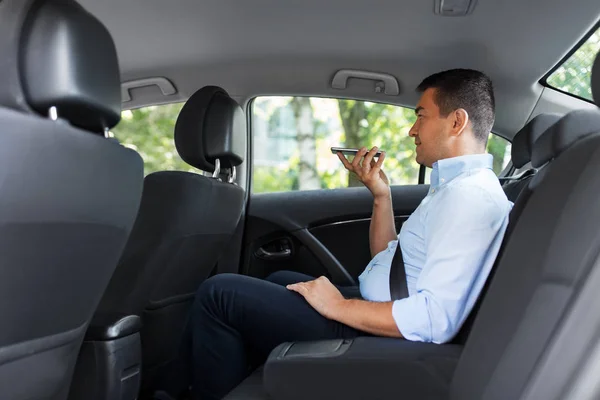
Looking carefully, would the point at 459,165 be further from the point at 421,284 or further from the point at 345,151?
the point at 345,151

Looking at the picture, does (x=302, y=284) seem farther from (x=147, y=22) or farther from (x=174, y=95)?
(x=174, y=95)

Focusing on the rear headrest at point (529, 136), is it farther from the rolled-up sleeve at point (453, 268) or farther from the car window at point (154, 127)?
the car window at point (154, 127)

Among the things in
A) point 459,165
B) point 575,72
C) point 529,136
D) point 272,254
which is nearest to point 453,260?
point 459,165

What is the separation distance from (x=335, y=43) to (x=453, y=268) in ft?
4.44

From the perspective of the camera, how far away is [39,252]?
1238 millimetres

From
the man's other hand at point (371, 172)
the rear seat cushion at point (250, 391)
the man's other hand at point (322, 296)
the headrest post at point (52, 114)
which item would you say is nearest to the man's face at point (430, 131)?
the man's other hand at point (371, 172)

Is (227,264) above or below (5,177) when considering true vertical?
below

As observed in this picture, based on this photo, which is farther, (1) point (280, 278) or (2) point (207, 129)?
(1) point (280, 278)

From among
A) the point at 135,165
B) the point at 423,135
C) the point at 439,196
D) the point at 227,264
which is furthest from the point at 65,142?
the point at 227,264

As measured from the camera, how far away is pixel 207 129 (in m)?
2.35

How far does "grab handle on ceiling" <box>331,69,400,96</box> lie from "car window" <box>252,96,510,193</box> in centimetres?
11

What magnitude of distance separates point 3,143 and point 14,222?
0.46 feet

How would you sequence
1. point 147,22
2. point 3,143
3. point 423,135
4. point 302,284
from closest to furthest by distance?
point 3,143, point 302,284, point 423,135, point 147,22

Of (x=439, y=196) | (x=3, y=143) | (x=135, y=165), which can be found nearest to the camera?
(x=3, y=143)
